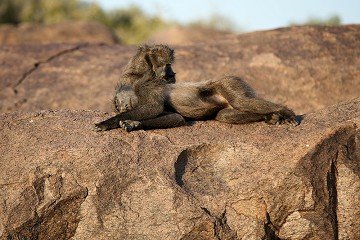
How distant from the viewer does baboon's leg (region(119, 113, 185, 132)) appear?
262 inches

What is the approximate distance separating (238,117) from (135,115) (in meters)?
1.13

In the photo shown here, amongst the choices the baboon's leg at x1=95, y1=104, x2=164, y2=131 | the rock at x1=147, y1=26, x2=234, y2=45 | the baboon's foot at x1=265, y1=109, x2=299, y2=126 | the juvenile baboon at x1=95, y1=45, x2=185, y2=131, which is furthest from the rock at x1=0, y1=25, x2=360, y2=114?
the rock at x1=147, y1=26, x2=234, y2=45

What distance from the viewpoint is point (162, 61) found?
24.9ft

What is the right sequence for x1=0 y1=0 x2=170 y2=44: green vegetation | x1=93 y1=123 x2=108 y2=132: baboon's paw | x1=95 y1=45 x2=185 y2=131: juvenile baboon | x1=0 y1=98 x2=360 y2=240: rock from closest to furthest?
x1=0 y1=98 x2=360 y2=240: rock
x1=93 y1=123 x2=108 y2=132: baboon's paw
x1=95 y1=45 x2=185 y2=131: juvenile baboon
x1=0 y1=0 x2=170 y2=44: green vegetation

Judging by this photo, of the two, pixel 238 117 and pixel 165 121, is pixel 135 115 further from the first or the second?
pixel 238 117

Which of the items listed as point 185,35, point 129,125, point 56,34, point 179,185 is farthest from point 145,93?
point 185,35

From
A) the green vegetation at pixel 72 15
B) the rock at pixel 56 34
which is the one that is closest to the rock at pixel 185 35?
the rock at pixel 56 34

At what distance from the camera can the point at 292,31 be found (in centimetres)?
1267

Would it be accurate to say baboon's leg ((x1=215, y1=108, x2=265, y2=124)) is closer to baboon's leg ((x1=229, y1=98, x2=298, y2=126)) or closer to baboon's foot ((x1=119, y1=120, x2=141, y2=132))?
baboon's leg ((x1=229, y1=98, x2=298, y2=126))

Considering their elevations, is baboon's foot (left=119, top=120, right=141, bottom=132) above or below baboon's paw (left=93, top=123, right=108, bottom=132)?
above

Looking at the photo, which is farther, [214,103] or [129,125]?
[214,103]

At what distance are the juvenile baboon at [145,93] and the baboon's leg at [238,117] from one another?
468 millimetres

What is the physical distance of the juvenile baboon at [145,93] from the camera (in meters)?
6.78

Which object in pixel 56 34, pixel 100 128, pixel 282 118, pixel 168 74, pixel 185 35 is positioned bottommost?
pixel 56 34
